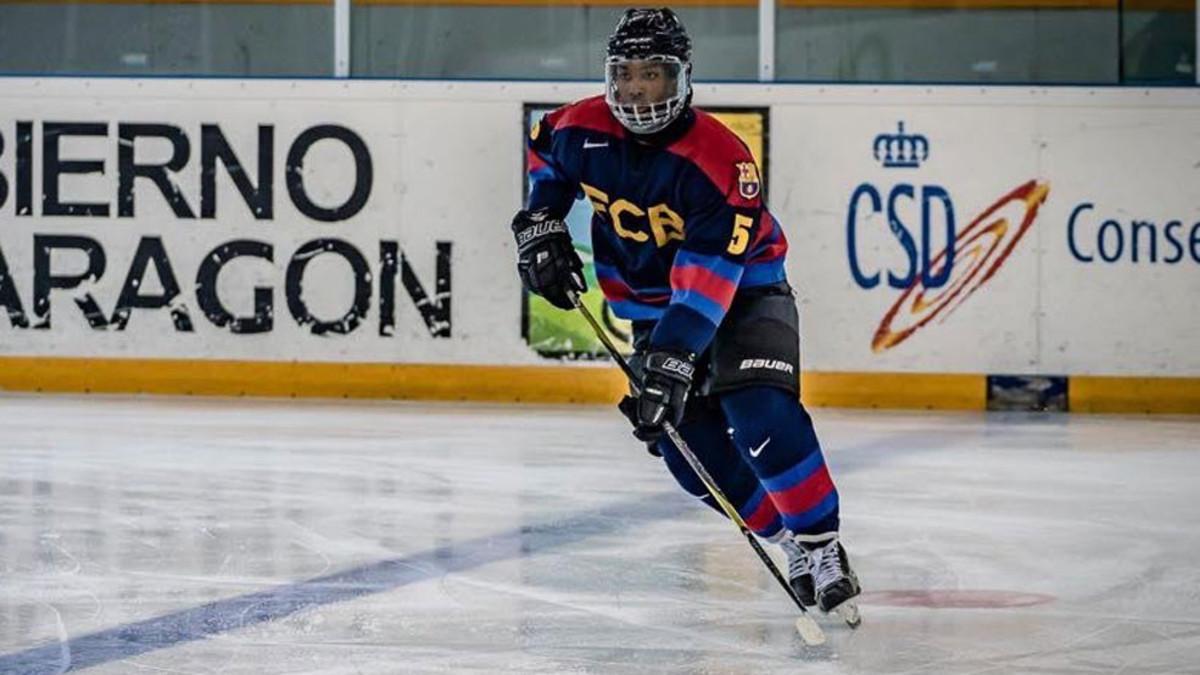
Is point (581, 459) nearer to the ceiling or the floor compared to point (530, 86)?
nearer to the floor

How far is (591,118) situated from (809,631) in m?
0.97

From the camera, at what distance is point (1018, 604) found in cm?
404

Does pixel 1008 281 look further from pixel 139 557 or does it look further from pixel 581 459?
pixel 139 557

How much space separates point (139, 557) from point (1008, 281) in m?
5.88

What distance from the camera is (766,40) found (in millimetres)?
9930

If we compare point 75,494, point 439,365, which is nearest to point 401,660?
point 75,494

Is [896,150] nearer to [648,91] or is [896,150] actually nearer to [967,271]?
[967,271]

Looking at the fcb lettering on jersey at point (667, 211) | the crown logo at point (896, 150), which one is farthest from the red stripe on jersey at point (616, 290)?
the crown logo at point (896, 150)

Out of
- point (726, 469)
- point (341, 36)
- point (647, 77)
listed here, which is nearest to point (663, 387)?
point (726, 469)

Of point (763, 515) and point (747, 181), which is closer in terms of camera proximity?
point (747, 181)

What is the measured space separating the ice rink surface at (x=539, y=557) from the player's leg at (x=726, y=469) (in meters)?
0.15

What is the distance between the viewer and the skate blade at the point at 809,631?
359 cm

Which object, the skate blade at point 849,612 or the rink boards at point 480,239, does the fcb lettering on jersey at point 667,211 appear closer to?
the skate blade at point 849,612

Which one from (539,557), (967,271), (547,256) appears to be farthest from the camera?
(967,271)
